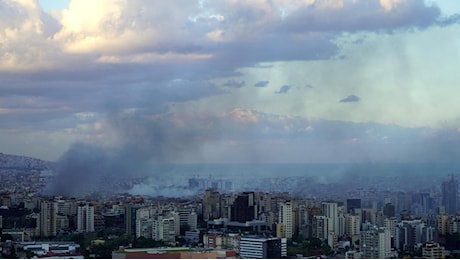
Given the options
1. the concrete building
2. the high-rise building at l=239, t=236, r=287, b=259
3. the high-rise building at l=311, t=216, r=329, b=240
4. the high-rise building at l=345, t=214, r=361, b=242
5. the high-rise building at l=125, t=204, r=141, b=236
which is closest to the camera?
the concrete building

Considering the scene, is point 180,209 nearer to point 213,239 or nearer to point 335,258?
point 213,239

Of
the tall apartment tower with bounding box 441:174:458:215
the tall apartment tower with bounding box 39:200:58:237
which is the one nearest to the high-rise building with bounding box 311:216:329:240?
the tall apartment tower with bounding box 441:174:458:215

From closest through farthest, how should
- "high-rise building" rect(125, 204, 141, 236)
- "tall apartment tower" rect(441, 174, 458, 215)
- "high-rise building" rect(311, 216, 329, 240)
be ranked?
"high-rise building" rect(311, 216, 329, 240) < "high-rise building" rect(125, 204, 141, 236) < "tall apartment tower" rect(441, 174, 458, 215)

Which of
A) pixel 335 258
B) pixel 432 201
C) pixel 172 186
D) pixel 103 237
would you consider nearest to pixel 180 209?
pixel 172 186

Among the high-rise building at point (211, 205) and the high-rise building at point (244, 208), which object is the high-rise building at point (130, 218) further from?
the high-rise building at point (244, 208)

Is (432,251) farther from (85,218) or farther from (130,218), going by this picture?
(85,218)

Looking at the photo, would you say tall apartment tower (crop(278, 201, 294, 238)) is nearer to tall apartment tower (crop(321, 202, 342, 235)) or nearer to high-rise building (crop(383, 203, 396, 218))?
tall apartment tower (crop(321, 202, 342, 235))

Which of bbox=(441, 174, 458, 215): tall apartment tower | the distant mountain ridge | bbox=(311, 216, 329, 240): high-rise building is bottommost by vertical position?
bbox=(311, 216, 329, 240): high-rise building
